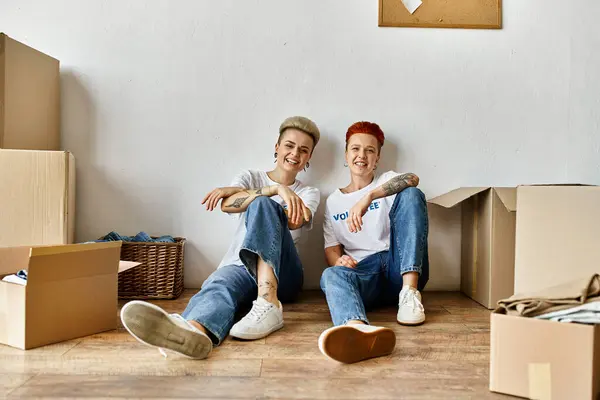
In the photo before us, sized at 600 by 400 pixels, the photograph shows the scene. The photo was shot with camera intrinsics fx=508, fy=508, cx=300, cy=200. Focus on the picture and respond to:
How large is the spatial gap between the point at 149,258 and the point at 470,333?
4.29ft

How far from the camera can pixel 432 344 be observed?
1542 millimetres

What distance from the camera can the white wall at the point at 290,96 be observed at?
2.37 metres

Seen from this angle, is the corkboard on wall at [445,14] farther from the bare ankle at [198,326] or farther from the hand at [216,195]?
the bare ankle at [198,326]

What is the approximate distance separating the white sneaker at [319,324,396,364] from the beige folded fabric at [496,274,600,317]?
13.9 inches

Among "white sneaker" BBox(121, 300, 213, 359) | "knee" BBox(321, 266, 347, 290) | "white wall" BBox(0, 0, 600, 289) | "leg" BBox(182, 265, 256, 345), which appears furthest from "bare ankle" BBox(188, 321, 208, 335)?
"white wall" BBox(0, 0, 600, 289)

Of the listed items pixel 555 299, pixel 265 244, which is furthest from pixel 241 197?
pixel 555 299

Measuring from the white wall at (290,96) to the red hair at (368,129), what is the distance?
0.43ft

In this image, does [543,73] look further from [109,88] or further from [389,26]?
[109,88]

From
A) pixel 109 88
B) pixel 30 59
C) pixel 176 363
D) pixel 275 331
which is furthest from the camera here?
pixel 109 88

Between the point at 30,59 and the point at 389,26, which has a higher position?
the point at 389,26

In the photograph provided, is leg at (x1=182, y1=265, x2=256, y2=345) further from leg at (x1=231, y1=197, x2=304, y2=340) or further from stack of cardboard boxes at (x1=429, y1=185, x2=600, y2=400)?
stack of cardboard boxes at (x1=429, y1=185, x2=600, y2=400)

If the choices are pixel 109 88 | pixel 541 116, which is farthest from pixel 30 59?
pixel 541 116

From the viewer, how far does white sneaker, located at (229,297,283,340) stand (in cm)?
155

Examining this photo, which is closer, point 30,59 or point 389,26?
point 30,59
